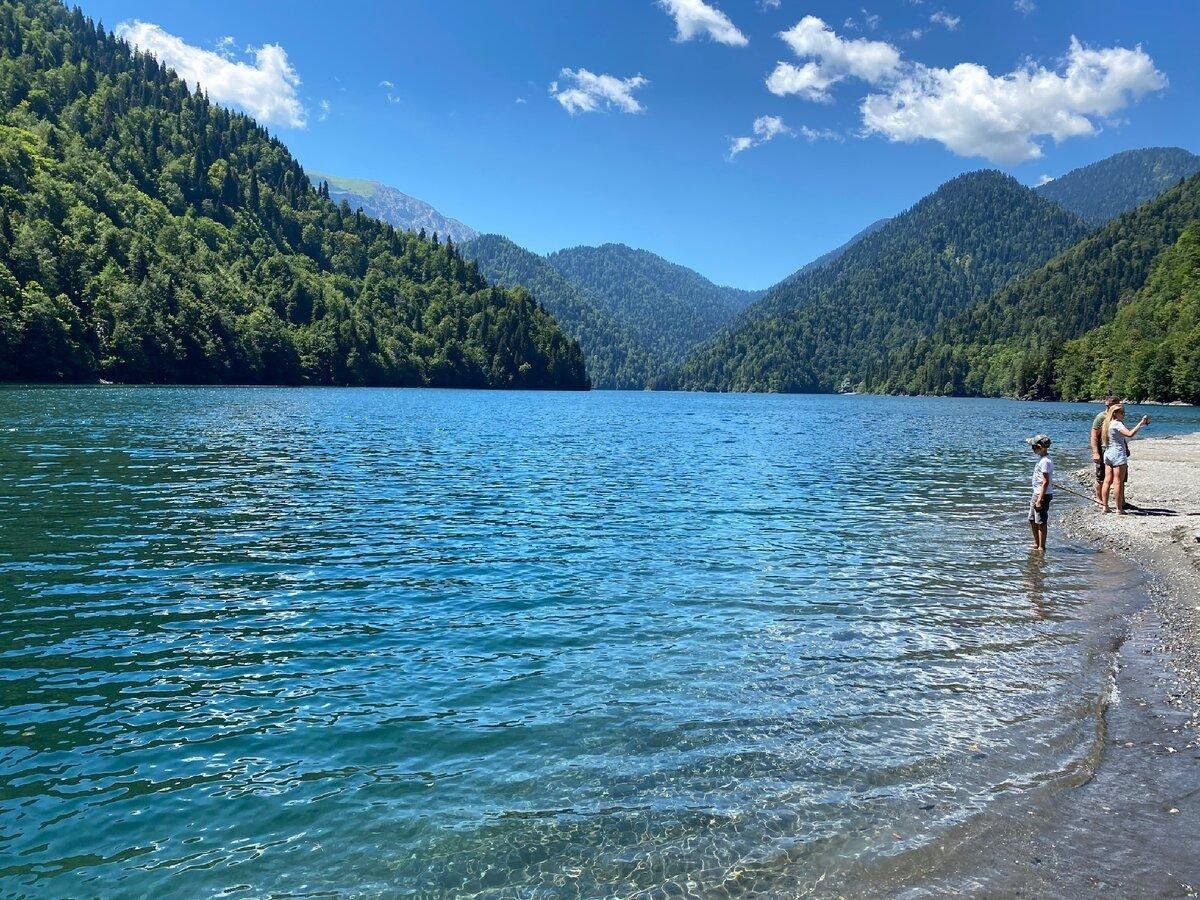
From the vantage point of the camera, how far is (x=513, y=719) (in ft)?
40.3

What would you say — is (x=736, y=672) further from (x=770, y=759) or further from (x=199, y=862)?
(x=199, y=862)

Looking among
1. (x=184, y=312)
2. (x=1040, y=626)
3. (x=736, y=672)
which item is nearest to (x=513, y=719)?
(x=736, y=672)

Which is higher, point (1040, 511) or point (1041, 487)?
point (1041, 487)

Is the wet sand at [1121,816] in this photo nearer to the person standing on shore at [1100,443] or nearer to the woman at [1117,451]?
the woman at [1117,451]

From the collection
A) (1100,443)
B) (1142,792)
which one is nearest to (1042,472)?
(1100,443)

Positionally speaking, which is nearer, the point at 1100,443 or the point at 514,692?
the point at 514,692

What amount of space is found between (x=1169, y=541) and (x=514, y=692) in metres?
24.1

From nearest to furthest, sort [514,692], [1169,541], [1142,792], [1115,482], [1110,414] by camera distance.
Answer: [1142,792], [514,692], [1169,541], [1110,414], [1115,482]

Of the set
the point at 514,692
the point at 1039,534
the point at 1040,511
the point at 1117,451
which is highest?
the point at 1117,451

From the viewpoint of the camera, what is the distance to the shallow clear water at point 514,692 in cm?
891

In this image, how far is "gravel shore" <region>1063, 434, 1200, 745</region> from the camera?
589 inches

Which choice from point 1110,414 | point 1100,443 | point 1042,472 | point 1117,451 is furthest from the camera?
point 1100,443

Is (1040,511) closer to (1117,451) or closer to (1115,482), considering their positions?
(1117,451)

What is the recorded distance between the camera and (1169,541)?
25.7 m
